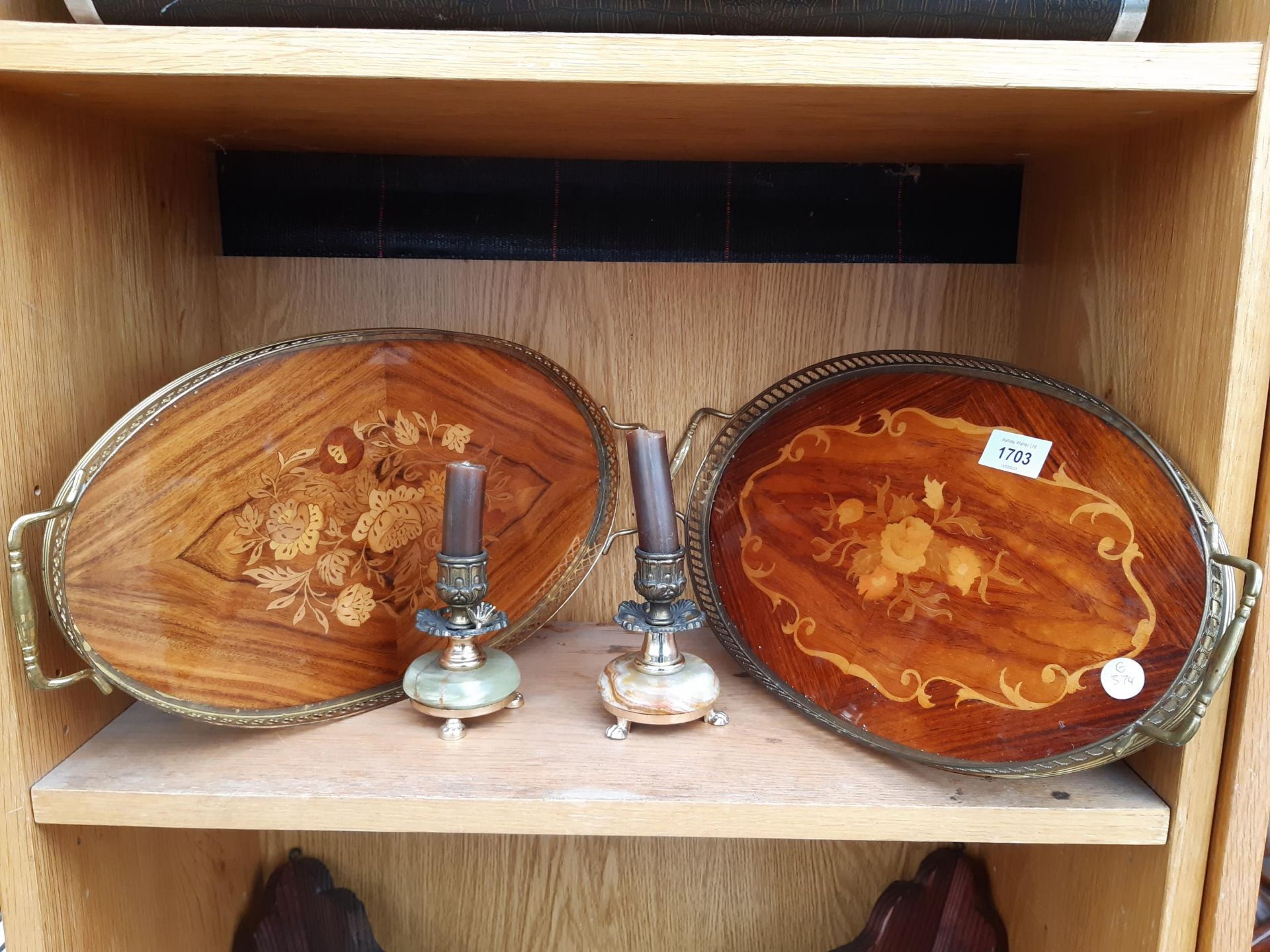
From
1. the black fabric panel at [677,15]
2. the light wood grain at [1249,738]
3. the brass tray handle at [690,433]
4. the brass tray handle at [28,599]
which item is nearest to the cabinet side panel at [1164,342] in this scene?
the light wood grain at [1249,738]

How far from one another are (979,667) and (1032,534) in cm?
9

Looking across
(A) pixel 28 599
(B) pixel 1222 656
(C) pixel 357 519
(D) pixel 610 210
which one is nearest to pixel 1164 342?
(B) pixel 1222 656

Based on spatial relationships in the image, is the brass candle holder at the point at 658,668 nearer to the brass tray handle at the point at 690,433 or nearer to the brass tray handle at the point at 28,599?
the brass tray handle at the point at 690,433

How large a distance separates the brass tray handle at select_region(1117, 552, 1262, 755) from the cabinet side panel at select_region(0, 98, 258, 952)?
25.8 inches

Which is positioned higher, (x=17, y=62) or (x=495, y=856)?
(x=17, y=62)

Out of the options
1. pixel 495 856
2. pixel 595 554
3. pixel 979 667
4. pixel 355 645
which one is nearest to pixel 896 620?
pixel 979 667

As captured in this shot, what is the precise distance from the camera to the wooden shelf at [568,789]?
0.52 m

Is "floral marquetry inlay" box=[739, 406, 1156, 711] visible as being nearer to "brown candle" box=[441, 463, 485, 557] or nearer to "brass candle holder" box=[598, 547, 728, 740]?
"brass candle holder" box=[598, 547, 728, 740]

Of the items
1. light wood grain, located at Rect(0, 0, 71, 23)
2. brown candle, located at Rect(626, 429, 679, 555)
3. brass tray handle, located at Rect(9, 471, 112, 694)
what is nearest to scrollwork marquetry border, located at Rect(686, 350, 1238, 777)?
brown candle, located at Rect(626, 429, 679, 555)

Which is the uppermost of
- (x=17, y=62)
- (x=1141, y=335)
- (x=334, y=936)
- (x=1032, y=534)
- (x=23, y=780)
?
(x=17, y=62)

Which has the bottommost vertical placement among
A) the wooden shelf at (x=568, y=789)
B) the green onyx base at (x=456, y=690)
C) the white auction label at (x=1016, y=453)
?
the wooden shelf at (x=568, y=789)

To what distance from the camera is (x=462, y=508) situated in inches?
22.0

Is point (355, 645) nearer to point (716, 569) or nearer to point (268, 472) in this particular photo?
point (268, 472)

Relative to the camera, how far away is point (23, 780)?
0.52 m
